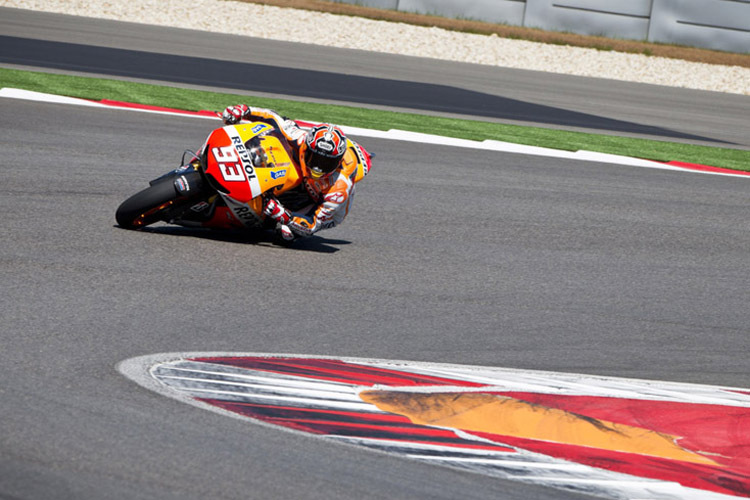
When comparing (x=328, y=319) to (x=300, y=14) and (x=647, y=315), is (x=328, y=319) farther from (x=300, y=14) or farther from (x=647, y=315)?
(x=300, y=14)

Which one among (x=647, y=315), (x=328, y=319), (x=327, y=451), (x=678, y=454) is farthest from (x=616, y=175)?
(x=327, y=451)

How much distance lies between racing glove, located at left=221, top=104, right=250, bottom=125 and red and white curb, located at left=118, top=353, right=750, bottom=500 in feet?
10.7

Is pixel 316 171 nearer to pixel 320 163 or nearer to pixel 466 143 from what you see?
pixel 320 163

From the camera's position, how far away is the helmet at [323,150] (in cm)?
775

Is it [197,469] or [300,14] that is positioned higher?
[300,14]

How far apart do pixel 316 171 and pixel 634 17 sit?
96.6ft

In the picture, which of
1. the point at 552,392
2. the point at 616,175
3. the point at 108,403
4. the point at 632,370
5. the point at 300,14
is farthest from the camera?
the point at 300,14

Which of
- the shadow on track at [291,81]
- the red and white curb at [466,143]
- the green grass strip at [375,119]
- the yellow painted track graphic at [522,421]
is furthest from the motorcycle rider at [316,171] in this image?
the shadow on track at [291,81]

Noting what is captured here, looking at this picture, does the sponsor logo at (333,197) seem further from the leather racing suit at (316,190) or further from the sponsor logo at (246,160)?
the sponsor logo at (246,160)

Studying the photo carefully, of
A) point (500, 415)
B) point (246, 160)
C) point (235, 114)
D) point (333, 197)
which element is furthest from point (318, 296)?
point (500, 415)

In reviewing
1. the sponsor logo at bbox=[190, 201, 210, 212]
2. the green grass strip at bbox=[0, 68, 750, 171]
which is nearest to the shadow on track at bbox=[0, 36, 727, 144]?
the green grass strip at bbox=[0, 68, 750, 171]

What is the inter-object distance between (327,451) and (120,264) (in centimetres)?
344

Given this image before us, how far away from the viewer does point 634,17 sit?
34.9 m

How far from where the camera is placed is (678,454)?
185 inches
